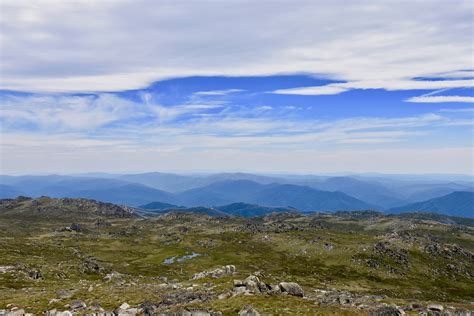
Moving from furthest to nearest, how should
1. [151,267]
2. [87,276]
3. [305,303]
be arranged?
1. [151,267]
2. [87,276]
3. [305,303]

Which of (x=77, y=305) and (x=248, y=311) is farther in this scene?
(x=77, y=305)

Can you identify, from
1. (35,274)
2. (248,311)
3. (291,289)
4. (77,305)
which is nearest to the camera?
(248,311)

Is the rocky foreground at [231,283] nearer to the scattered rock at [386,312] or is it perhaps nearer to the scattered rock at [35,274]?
the scattered rock at [386,312]

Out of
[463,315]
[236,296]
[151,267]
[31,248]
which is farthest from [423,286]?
[31,248]

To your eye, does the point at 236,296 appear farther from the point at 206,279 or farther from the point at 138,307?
the point at 206,279

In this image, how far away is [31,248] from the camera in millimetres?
163375

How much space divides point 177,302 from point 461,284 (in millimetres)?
166600

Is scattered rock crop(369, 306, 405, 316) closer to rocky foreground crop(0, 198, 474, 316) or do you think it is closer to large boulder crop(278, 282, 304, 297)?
rocky foreground crop(0, 198, 474, 316)

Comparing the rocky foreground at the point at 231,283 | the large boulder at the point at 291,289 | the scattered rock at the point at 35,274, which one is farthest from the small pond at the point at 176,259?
the large boulder at the point at 291,289

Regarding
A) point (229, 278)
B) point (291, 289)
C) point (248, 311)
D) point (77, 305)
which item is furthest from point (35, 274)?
point (248, 311)

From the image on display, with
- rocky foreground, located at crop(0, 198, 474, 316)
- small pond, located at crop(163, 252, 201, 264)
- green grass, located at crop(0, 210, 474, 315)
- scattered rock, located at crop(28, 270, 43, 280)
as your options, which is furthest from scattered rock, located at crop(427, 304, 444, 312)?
small pond, located at crop(163, 252, 201, 264)

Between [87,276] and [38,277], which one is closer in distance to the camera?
[38,277]

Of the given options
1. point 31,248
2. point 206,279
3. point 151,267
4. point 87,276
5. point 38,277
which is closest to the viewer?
point 206,279

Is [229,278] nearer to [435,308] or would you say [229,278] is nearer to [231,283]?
[231,283]
